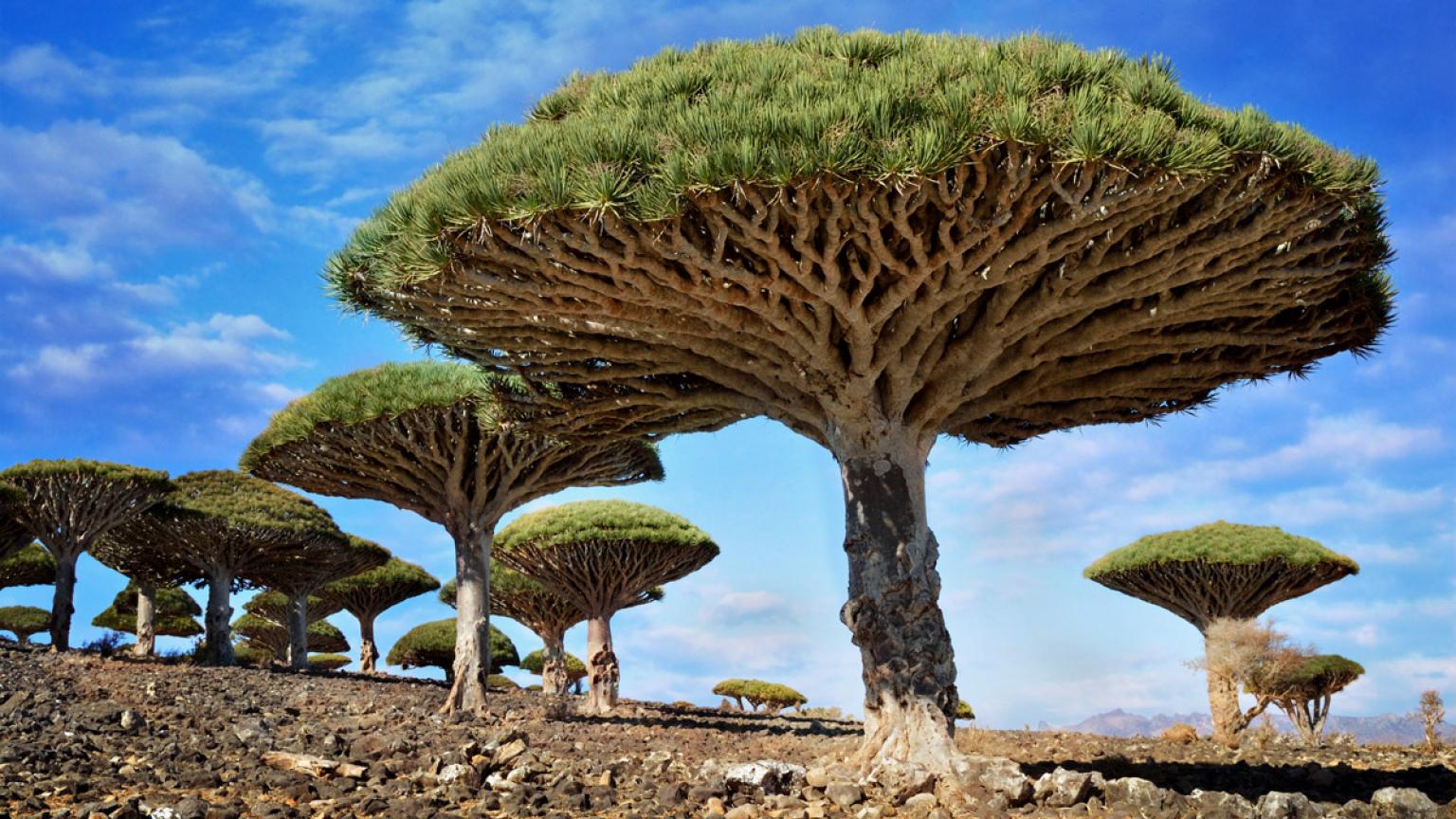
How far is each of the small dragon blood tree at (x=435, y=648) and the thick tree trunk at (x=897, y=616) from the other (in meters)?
31.3

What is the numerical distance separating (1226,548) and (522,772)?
2062cm

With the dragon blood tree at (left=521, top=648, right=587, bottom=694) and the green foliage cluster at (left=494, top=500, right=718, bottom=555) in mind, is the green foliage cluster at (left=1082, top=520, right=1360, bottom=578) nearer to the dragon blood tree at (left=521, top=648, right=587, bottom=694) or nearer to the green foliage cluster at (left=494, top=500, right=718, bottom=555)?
the green foliage cluster at (left=494, top=500, right=718, bottom=555)

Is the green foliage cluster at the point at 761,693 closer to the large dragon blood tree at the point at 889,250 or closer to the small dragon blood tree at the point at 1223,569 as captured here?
the small dragon blood tree at the point at 1223,569

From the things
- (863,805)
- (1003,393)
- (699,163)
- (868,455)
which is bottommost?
(863,805)

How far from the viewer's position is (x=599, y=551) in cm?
2317

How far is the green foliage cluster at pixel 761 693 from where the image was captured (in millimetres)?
41031

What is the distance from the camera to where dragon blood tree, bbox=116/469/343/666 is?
25.6 m

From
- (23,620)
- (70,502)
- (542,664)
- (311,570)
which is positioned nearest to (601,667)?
(311,570)

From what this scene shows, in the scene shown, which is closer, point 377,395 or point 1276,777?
point 1276,777

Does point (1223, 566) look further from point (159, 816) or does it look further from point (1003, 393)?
point (159, 816)

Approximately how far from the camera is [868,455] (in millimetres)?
9328

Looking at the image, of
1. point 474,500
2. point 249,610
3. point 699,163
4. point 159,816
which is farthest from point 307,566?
point 699,163

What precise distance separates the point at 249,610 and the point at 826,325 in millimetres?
43567

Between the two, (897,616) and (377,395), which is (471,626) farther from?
(897,616)
